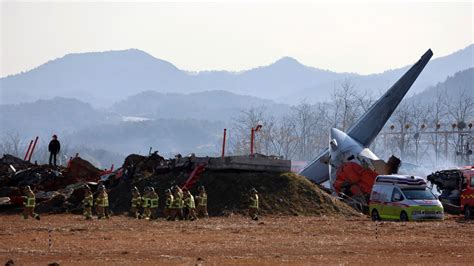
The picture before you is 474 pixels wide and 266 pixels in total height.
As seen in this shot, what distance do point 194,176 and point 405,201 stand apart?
12.5 meters

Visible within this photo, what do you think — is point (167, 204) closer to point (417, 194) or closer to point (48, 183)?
point (417, 194)

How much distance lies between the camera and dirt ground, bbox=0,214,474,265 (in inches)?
1072

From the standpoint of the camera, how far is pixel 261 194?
49.2 metres

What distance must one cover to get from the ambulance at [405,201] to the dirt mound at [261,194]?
3.82 m

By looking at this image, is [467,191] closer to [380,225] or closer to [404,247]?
[380,225]

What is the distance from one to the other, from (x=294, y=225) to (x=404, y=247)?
1073 cm

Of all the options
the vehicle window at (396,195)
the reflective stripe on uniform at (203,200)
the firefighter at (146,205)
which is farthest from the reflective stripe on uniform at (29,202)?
the vehicle window at (396,195)

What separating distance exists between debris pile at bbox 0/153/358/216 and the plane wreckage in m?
5.83

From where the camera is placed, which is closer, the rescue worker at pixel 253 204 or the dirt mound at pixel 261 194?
the rescue worker at pixel 253 204

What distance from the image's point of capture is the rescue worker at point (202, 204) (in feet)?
151

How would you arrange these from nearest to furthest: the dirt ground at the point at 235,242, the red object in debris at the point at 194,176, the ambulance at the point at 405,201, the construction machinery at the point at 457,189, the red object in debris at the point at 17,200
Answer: the dirt ground at the point at 235,242 < the ambulance at the point at 405,201 < the construction machinery at the point at 457,189 < the red object in debris at the point at 194,176 < the red object in debris at the point at 17,200

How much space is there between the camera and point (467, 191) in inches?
1860

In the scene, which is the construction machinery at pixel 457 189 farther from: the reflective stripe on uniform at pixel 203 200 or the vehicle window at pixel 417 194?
the reflective stripe on uniform at pixel 203 200

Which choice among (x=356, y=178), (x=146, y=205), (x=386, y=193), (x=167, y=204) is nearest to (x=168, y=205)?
(x=167, y=204)
